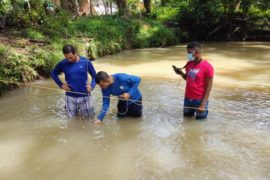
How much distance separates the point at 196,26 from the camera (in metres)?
23.6

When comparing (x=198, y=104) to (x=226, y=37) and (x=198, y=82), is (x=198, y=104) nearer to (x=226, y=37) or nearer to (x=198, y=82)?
(x=198, y=82)

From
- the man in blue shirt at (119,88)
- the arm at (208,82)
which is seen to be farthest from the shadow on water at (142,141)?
the arm at (208,82)

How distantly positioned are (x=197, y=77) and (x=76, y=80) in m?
2.01

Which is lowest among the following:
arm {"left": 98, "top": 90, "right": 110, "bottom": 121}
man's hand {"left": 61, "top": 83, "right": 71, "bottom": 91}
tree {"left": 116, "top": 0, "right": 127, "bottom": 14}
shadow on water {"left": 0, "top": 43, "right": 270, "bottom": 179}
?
shadow on water {"left": 0, "top": 43, "right": 270, "bottom": 179}

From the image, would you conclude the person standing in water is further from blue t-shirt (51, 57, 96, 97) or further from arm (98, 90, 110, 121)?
blue t-shirt (51, 57, 96, 97)

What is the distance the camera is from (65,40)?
1391 centimetres

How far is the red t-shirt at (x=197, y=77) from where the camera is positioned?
636 centimetres

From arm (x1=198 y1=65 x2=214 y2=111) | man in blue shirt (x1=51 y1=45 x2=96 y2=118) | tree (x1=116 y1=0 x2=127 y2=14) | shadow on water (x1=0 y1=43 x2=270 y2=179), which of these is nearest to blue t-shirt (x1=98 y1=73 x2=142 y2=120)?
man in blue shirt (x1=51 y1=45 x2=96 y2=118)

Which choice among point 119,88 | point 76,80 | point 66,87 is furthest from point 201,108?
point 66,87

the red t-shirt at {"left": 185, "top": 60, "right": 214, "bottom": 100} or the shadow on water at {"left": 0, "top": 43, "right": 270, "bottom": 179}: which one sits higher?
the red t-shirt at {"left": 185, "top": 60, "right": 214, "bottom": 100}

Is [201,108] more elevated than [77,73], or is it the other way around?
[77,73]

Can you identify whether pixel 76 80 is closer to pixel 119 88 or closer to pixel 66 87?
pixel 66 87

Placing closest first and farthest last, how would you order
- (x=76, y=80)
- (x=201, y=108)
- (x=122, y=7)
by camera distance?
(x=76, y=80), (x=201, y=108), (x=122, y=7)

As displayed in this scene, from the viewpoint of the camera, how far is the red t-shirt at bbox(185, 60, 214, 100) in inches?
250
